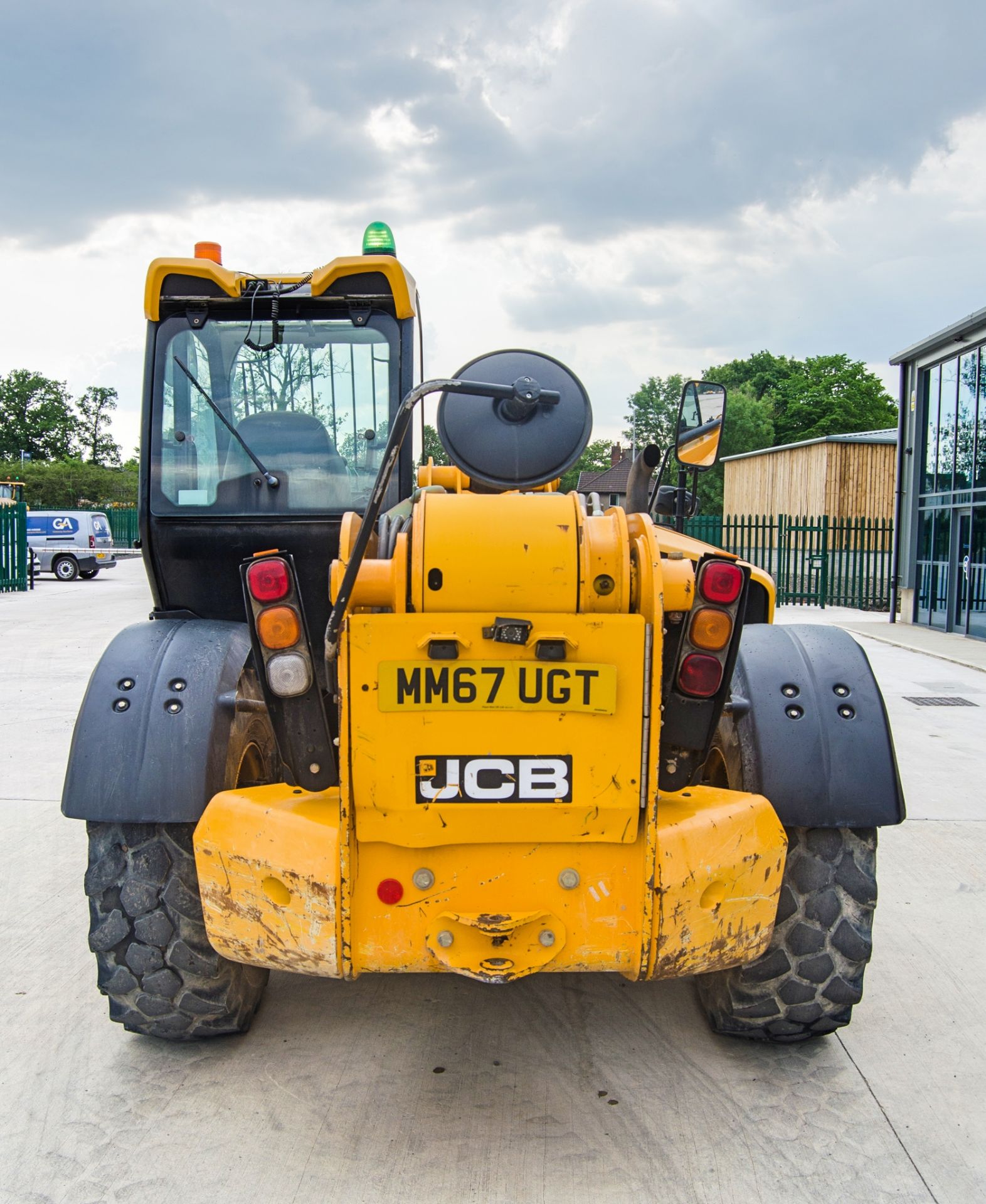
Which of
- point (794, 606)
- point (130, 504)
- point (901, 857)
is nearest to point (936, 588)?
Answer: point (794, 606)

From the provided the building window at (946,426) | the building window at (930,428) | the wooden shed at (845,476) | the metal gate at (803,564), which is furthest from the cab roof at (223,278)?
the wooden shed at (845,476)

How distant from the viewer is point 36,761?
6590 millimetres

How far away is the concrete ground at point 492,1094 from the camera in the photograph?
7.99 feet

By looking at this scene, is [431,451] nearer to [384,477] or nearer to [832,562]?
[384,477]

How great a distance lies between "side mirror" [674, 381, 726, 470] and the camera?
341 centimetres

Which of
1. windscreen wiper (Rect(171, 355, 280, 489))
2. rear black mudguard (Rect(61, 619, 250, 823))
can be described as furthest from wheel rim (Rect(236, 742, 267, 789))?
windscreen wiper (Rect(171, 355, 280, 489))

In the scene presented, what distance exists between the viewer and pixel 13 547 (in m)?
21.2

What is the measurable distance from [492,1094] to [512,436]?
185 centimetres

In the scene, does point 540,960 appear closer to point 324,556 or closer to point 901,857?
point 324,556

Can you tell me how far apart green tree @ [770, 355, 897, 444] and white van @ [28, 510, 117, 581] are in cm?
4775

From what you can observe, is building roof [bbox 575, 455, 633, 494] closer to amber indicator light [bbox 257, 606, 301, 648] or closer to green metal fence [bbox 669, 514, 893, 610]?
green metal fence [bbox 669, 514, 893, 610]

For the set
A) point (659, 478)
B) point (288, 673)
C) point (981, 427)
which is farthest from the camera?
point (981, 427)

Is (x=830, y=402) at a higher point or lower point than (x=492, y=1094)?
higher

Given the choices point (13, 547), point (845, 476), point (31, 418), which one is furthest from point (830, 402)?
point (31, 418)
